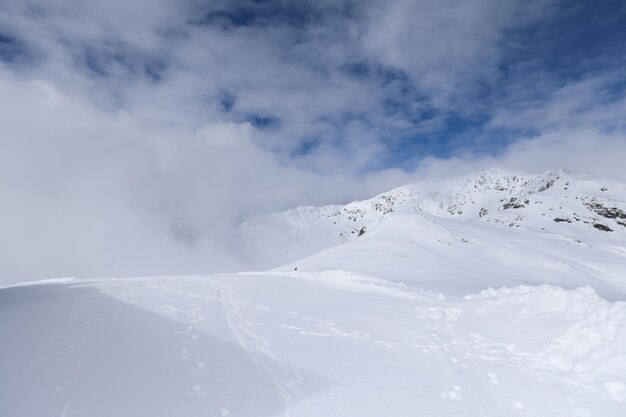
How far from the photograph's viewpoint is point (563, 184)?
104062 mm

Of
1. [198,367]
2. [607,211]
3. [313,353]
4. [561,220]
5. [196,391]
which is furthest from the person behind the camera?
[607,211]

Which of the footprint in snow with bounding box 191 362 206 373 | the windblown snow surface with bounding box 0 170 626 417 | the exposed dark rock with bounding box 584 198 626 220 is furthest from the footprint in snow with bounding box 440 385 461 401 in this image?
the exposed dark rock with bounding box 584 198 626 220

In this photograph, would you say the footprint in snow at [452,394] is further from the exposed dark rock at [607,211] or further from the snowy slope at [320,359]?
the exposed dark rock at [607,211]

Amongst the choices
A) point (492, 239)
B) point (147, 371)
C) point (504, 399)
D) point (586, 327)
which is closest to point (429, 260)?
point (492, 239)

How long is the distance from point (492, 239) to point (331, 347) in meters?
31.4

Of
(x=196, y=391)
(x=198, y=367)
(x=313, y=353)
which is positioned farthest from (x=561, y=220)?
(x=196, y=391)

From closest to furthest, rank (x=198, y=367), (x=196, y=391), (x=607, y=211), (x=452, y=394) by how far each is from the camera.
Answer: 1. (x=196, y=391)
2. (x=452, y=394)
3. (x=198, y=367)
4. (x=607, y=211)

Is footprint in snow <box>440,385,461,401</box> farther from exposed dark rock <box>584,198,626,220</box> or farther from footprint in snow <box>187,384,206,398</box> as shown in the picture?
exposed dark rock <box>584,198,626,220</box>

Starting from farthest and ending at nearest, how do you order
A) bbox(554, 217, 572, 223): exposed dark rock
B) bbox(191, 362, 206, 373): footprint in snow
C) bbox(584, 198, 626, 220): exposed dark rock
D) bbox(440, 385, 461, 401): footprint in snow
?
bbox(584, 198, 626, 220): exposed dark rock
bbox(554, 217, 572, 223): exposed dark rock
bbox(191, 362, 206, 373): footprint in snow
bbox(440, 385, 461, 401): footprint in snow

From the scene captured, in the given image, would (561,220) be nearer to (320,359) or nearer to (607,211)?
(607,211)

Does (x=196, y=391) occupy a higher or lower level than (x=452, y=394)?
higher

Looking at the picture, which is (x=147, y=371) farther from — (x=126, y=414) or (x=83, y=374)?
(x=126, y=414)

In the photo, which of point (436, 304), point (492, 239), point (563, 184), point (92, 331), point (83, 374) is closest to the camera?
point (83, 374)

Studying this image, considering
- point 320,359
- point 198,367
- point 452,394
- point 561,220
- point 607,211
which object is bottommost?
point 452,394
